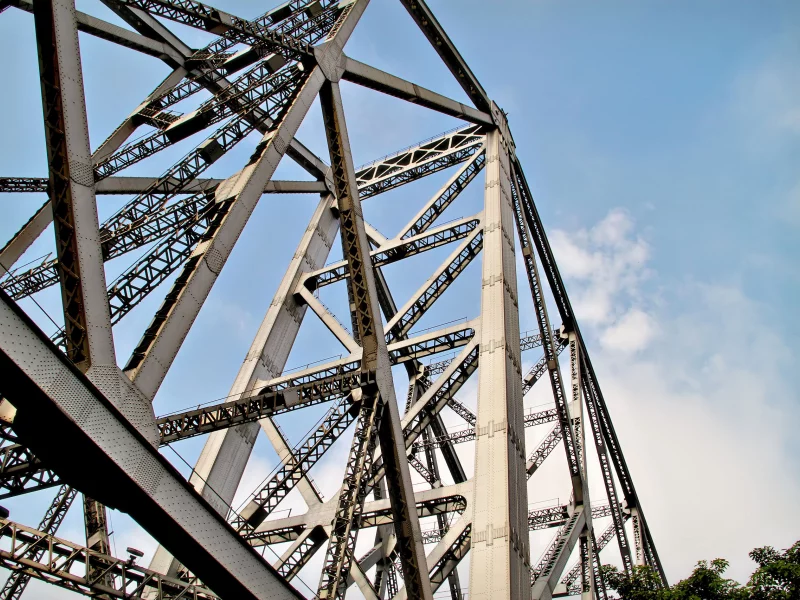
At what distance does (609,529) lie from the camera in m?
30.5

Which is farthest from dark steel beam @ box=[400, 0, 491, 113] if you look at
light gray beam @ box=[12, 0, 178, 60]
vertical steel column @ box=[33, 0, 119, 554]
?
vertical steel column @ box=[33, 0, 119, 554]

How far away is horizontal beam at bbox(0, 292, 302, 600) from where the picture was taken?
6027 mm

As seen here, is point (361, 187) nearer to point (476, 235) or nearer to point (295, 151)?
point (295, 151)

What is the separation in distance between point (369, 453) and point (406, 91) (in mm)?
9048

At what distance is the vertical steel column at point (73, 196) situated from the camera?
6.94 m

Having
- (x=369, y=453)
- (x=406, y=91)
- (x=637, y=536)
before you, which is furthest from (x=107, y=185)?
(x=637, y=536)

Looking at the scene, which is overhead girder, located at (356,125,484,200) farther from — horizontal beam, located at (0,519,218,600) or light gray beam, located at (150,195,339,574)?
horizontal beam, located at (0,519,218,600)

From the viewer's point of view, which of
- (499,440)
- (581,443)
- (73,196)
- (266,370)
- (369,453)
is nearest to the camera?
(73,196)

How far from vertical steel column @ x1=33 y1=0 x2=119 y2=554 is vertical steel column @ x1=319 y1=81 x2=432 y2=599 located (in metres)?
3.39

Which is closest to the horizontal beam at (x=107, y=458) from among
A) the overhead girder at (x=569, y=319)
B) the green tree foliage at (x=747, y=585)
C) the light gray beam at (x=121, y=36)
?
the light gray beam at (x=121, y=36)

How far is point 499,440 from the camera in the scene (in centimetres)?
1337

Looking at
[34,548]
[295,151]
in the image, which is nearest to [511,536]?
[34,548]

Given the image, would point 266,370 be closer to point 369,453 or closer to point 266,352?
point 266,352

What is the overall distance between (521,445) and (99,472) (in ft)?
29.7
